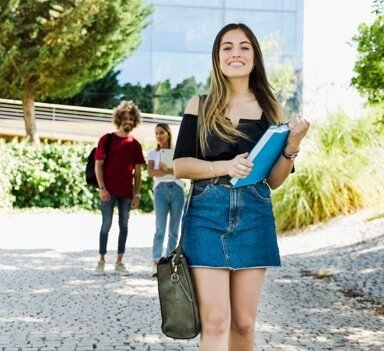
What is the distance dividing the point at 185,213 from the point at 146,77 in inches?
1124

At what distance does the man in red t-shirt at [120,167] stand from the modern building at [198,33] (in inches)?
901

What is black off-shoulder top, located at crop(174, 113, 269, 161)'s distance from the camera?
3494 mm

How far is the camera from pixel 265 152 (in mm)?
3412

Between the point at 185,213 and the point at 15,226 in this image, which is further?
the point at 15,226

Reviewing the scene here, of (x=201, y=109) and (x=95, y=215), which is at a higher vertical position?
(x=201, y=109)

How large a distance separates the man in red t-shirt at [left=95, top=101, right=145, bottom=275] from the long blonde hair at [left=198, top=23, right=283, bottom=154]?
5.32m

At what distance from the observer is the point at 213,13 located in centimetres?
3250

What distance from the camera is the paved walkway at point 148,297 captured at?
5.79m

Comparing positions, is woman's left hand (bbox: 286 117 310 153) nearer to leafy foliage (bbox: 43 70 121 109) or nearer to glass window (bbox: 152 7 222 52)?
leafy foliage (bbox: 43 70 121 109)

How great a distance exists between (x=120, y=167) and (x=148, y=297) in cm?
182

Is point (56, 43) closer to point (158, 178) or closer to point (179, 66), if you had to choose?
point (179, 66)

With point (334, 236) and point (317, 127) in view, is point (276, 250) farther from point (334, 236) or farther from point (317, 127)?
point (317, 127)

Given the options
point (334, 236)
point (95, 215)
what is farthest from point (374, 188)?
point (95, 215)

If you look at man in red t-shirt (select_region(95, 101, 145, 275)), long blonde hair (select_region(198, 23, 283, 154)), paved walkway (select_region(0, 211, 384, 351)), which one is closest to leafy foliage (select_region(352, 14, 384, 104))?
paved walkway (select_region(0, 211, 384, 351))
